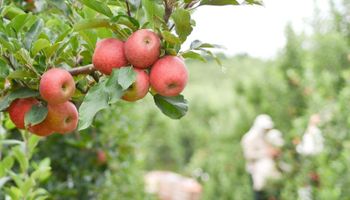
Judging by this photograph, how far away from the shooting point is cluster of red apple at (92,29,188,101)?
1.04 metres

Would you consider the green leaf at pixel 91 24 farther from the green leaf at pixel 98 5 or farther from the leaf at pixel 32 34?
the leaf at pixel 32 34

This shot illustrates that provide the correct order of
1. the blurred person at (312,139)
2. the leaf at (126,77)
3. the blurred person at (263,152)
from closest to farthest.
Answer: the leaf at (126,77), the blurred person at (312,139), the blurred person at (263,152)

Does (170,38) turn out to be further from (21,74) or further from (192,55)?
(21,74)

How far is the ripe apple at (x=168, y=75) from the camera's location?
1043 millimetres

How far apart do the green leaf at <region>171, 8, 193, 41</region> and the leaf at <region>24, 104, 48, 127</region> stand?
31 cm

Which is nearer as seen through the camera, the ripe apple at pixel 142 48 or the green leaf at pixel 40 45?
the ripe apple at pixel 142 48

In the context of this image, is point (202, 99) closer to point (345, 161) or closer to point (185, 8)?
point (345, 161)

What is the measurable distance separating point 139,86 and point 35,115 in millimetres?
240

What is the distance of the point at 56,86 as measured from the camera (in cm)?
109

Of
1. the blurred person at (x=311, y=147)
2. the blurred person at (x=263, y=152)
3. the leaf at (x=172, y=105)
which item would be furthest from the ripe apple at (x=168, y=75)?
the blurred person at (x=263, y=152)

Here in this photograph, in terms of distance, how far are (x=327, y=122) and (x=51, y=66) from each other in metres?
4.04

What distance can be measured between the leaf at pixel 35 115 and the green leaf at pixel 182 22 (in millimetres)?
313

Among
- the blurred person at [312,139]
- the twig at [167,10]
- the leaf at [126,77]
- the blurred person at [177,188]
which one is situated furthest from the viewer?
the blurred person at [177,188]

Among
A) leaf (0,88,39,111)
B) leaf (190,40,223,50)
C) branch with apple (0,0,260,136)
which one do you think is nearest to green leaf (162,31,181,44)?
branch with apple (0,0,260,136)
